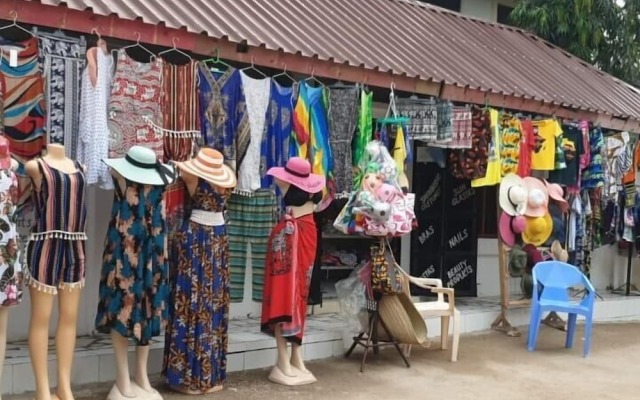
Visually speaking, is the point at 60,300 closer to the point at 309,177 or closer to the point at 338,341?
the point at 309,177

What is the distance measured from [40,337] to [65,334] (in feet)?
0.50

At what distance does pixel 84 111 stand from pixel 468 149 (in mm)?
3928

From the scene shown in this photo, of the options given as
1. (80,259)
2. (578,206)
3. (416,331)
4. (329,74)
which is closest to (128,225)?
(80,259)

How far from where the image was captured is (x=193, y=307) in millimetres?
4957

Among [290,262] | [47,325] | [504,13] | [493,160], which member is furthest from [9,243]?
[504,13]

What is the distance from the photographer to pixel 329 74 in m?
6.09

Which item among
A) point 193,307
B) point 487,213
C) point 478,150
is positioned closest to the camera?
point 193,307

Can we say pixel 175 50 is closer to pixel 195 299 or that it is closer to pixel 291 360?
pixel 195 299

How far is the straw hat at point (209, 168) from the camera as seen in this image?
193 inches

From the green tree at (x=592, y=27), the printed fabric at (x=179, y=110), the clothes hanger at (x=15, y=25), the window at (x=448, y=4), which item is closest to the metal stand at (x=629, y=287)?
the green tree at (x=592, y=27)

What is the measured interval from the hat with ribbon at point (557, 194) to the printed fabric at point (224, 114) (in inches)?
152

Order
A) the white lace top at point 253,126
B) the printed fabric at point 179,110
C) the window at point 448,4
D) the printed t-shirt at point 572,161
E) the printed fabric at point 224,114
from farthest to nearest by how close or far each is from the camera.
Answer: the window at point 448,4
the printed t-shirt at point 572,161
the white lace top at point 253,126
the printed fabric at point 224,114
the printed fabric at point 179,110

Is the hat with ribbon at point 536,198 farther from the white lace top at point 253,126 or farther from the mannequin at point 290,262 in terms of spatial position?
the white lace top at point 253,126

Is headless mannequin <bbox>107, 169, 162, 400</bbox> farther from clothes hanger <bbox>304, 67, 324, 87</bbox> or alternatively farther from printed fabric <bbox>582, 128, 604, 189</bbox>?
printed fabric <bbox>582, 128, 604, 189</bbox>
